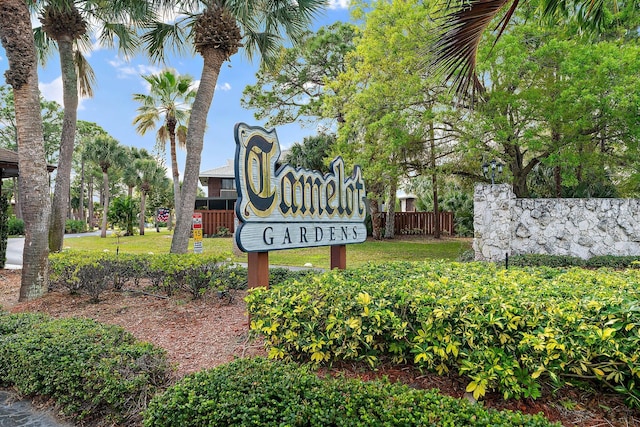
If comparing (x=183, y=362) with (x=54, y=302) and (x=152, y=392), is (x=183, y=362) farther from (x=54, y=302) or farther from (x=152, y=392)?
(x=54, y=302)

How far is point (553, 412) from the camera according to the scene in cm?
269

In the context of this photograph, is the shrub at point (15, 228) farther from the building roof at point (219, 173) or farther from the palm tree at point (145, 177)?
the building roof at point (219, 173)

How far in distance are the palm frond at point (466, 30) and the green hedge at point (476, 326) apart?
7.02 ft

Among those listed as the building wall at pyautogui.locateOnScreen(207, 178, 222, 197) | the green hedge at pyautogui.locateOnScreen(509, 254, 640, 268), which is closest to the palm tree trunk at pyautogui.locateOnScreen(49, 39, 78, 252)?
the green hedge at pyautogui.locateOnScreen(509, 254, 640, 268)

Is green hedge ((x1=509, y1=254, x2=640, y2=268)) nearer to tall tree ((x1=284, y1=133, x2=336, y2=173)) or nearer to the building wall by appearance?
tall tree ((x1=284, y1=133, x2=336, y2=173))

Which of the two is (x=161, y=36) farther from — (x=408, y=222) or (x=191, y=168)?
(x=408, y=222)

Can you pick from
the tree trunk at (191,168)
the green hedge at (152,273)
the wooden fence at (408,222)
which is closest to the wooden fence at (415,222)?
the wooden fence at (408,222)

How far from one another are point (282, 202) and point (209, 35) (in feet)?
20.1

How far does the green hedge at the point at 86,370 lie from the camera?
2945 millimetres

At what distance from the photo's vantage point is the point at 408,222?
23.6 meters

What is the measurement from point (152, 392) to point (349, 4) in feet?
54.0

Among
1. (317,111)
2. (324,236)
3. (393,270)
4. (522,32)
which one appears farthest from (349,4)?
(393,270)

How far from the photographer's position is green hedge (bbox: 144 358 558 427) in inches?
88.1

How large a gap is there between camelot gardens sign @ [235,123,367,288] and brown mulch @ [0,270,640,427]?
1.13 m
